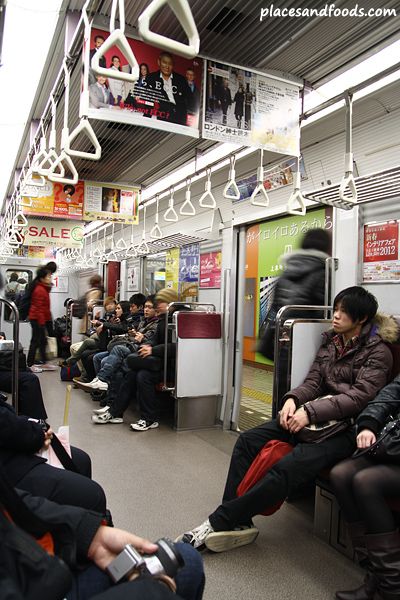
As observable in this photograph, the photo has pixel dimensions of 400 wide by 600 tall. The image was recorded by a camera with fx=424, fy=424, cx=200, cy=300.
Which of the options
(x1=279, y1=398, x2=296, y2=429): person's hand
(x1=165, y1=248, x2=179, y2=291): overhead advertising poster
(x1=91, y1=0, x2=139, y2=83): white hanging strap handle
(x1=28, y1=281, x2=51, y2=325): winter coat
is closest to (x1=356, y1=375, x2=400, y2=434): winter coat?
(x1=279, y1=398, x2=296, y2=429): person's hand

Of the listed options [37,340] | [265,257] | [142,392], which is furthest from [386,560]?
[37,340]

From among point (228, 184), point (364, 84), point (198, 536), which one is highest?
point (364, 84)

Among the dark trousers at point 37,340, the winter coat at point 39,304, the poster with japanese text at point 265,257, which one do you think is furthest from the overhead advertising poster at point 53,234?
the poster with japanese text at point 265,257

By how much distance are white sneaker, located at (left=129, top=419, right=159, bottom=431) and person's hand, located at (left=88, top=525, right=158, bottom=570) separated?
3453mm

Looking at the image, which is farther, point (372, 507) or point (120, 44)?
point (372, 507)

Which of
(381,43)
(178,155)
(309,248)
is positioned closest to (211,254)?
(178,155)

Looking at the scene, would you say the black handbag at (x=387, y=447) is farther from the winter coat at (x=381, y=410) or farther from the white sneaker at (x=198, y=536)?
the white sneaker at (x=198, y=536)

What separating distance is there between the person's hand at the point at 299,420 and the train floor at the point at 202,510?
0.69 m

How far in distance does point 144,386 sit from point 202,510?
2.05 metres

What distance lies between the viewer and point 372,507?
1999mm

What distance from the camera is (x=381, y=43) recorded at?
310cm

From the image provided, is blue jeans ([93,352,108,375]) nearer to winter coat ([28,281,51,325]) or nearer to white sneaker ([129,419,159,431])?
winter coat ([28,281,51,325])

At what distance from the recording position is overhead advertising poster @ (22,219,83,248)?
29.4ft

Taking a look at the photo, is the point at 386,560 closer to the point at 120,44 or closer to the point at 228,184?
the point at 120,44
